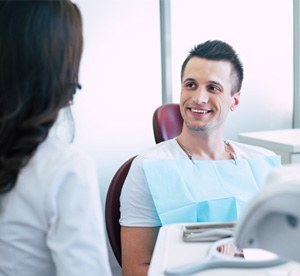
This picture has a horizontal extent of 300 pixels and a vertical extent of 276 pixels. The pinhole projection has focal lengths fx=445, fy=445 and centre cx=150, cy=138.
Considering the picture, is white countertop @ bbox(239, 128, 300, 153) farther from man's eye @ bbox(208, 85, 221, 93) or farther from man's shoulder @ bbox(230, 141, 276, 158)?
man's eye @ bbox(208, 85, 221, 93)

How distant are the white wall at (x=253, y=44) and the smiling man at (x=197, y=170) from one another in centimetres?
73

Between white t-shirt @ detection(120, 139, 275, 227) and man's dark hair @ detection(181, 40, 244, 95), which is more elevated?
man's dark hair @ detection(181, 40, 244, 95)

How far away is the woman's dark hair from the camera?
2.37 ft

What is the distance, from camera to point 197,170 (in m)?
1.31

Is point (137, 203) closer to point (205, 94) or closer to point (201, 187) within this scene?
point (201, 187)

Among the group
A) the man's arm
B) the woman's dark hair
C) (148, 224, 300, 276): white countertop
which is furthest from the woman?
the man's arm

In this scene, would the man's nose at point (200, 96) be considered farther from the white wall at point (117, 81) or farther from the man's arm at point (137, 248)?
the white wall at point (117, 81)

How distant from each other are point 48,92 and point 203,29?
5.10ft

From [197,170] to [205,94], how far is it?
0.23 m

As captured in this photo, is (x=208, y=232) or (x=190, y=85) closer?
(x=208, y=232)

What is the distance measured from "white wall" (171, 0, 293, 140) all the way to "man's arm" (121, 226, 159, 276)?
103 centimetres

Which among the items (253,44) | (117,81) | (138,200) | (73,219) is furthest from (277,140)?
(73,219)

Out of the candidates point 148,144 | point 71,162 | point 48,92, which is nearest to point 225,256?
point 71,162

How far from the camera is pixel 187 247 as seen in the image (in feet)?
2.72
